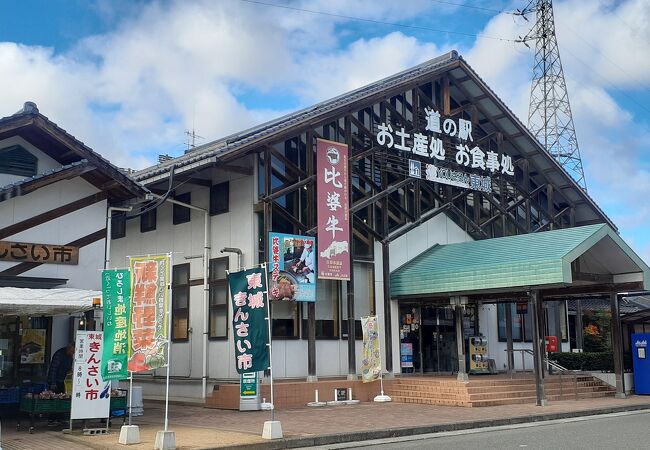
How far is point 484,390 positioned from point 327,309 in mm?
4543

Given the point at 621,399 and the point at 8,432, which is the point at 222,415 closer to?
the point at 8,432

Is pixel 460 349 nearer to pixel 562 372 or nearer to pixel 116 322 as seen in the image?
pixel 562 372

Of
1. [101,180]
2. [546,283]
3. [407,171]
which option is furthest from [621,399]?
[101,180]

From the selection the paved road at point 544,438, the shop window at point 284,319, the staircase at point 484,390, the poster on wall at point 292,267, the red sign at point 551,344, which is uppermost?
the poster on wall at point 292,267

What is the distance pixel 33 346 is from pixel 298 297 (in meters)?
6.28

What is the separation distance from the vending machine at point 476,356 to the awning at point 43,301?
1320 cm

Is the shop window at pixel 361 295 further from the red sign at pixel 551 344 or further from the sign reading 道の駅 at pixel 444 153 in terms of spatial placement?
the red sign at pixel 551 344

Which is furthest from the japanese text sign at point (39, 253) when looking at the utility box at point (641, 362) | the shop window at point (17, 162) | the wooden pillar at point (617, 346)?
the utility box at point (641, 362)

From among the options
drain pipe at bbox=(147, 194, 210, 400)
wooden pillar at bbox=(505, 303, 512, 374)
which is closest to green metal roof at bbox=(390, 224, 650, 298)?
wooden pillar at bbox=(505, 303, 512, 374)

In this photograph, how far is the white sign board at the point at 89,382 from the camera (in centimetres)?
1160

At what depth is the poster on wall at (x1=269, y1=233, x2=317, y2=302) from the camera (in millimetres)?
16891

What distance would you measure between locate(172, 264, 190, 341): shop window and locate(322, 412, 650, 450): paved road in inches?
334

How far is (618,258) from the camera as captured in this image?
18359 mm

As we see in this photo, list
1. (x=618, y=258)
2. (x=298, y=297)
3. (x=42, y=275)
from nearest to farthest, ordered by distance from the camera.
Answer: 1. (x=42, y=275)
2. (x=298, y=297)
3. (x=618, y=258)
